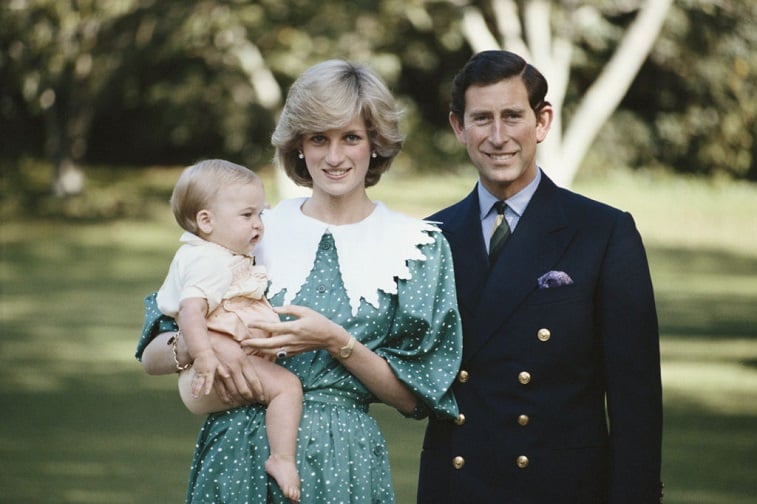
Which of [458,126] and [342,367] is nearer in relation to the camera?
[342,367]

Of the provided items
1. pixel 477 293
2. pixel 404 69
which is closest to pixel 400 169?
pixel 404 69

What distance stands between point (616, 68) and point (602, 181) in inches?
287

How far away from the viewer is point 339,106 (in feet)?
11.9

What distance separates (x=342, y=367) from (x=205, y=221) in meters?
0.58

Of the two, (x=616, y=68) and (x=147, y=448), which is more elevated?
(x=616, y=68)

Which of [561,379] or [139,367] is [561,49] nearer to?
[139,367]

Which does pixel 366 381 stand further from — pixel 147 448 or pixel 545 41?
pixel 545 41

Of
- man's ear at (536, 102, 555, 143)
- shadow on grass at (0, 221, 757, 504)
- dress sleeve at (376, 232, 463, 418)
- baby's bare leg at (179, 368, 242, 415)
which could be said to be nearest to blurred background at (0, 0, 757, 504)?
shadow on grass at (0, 221, 757, 504)

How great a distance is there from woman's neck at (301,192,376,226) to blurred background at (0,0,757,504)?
4354 millimetres

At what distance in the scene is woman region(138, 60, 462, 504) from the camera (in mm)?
3664

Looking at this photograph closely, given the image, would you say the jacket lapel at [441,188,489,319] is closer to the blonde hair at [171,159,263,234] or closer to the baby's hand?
the blonde hair at [171,159,263,234]

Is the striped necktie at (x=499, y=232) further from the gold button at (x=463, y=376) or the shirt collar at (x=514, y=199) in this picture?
the gold button at (x=463, y=376)

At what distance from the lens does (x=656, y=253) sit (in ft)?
64.4

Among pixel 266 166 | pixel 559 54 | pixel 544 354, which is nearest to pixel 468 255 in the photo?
pixel 544 354
